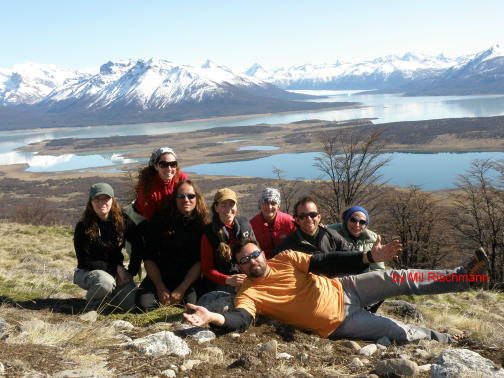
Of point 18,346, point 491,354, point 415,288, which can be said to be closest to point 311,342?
point 415,288

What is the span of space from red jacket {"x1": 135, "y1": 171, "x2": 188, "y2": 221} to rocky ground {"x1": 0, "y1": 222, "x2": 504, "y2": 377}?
1.42 m

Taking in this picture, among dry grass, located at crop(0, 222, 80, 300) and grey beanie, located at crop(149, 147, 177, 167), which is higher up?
grey beanie, located at crop(149, 147, 177, 167)

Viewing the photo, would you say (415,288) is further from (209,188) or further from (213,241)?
(209,188)

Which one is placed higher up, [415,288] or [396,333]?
[415,288]

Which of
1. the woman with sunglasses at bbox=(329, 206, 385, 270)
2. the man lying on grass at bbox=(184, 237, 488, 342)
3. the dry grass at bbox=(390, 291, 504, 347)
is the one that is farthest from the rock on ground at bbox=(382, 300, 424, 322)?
the man lying on grass at bbox=(184, 237, 488, 342)

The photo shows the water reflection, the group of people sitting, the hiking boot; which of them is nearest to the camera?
the hiking boot

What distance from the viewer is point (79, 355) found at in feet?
13.1

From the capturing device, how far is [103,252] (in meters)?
6.24

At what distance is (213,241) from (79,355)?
7.30ft

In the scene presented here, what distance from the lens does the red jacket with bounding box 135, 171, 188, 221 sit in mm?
6559

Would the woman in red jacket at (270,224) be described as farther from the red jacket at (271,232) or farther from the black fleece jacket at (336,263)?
the black fleece jacket at (336,263)

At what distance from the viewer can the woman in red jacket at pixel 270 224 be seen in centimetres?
643

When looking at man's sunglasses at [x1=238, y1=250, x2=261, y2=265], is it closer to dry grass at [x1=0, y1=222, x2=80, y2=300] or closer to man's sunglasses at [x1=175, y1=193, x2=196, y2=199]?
man's sunglasses at [x1=175, y1=193, x2=196, y2=199]

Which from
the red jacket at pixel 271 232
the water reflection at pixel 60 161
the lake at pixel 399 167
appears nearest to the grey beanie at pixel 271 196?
the red jacket at pixel 271 232
